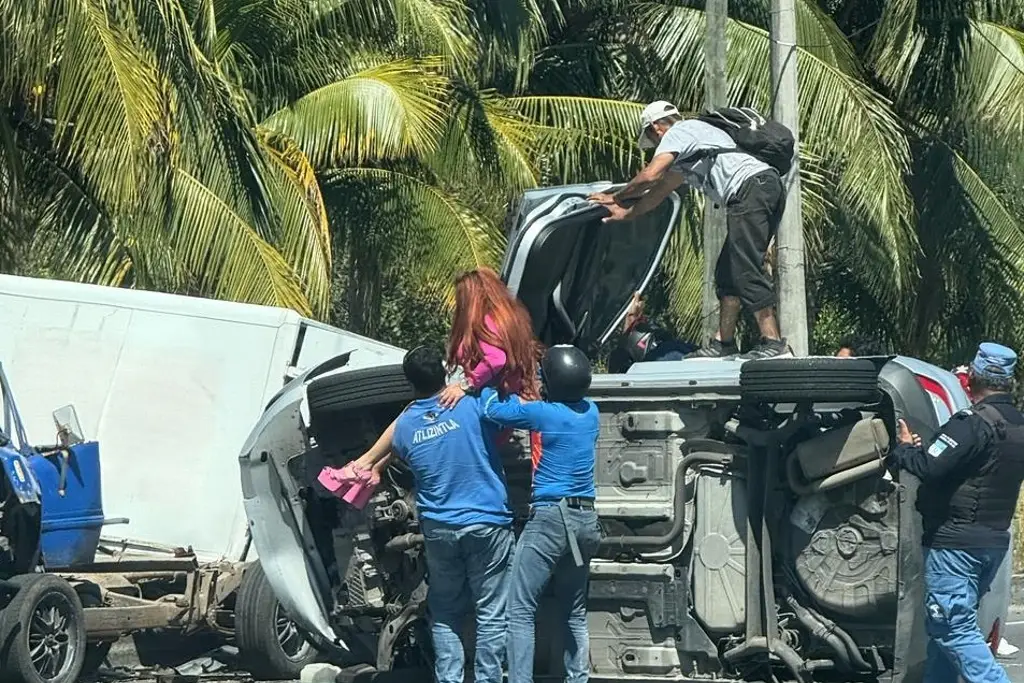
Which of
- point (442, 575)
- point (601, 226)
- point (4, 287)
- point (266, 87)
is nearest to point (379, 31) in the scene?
point (266, 87)

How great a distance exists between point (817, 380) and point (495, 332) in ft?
4.42

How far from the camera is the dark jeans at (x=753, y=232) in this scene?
309 inches

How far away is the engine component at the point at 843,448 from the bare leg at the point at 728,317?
1053 millimetres

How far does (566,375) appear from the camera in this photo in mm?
7051

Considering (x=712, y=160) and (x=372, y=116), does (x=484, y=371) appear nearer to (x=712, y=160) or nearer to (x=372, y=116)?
(x=712, y=160)

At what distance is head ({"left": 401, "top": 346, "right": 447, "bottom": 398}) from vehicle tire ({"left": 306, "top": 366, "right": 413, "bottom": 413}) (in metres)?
0.12

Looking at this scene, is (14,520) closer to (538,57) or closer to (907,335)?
(538,57)

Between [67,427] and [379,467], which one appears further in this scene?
[67,427]

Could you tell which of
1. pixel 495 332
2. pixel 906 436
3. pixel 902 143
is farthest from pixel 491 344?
pixel 902 143

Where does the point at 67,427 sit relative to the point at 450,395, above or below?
below

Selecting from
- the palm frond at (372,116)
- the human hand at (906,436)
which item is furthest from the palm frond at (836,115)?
the human hand at (906,436)

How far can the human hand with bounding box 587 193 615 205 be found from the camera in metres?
8.00

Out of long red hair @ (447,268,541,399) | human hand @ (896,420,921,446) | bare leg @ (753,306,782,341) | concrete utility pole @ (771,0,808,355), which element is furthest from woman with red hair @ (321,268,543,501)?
concrete utility pole @ (771,0,808,355)

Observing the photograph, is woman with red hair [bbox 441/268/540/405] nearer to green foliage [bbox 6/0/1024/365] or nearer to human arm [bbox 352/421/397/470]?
human arm [bbox 352/421/397/470]
